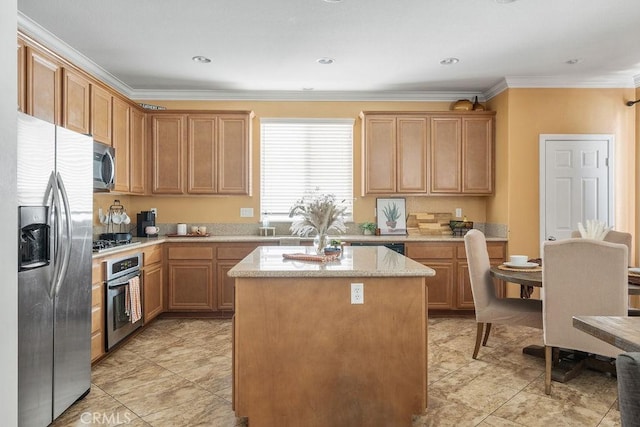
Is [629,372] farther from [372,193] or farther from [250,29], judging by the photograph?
[372,193]

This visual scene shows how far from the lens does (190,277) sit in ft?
15.8

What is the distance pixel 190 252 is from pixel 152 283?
526 millimetres

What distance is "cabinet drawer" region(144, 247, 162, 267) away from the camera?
4.35 m

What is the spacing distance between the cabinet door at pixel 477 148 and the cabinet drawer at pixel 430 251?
0.83 meters

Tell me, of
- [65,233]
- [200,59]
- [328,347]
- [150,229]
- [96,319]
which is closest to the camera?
[328,347]

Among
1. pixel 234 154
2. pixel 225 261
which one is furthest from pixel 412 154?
pixel 225 261

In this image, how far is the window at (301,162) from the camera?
217 inches

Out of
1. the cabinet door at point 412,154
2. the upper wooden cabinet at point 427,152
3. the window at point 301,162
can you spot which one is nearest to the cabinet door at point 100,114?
the window at point 301,162

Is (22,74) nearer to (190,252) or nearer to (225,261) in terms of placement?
(190,252)

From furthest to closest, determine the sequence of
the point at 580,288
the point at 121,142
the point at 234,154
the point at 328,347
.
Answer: the point at 234,154 < the point at 121,142 < the point at 580,288 < the point at 328,347

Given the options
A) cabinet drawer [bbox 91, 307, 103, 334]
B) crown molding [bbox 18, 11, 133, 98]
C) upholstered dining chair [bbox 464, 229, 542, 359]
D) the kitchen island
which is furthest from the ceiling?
cabinet drawer [bbox 91, 307, 103, 334]

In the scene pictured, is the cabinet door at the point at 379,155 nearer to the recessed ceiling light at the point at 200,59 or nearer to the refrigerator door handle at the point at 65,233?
the recessed ceiling light at the point at 200,59

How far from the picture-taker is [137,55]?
4.10 meters

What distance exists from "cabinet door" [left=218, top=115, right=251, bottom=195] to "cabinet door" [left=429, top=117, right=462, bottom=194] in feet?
7.32
